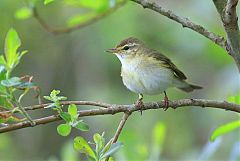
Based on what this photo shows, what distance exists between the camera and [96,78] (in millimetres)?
6137

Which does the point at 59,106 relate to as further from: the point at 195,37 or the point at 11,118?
the point at 195,37

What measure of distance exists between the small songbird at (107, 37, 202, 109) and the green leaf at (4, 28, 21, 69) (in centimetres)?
146

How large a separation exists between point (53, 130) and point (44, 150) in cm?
26

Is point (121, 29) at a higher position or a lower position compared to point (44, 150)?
higher

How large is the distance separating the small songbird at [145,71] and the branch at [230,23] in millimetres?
1498

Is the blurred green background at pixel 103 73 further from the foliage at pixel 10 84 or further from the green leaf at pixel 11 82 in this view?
the green leaf at pixel 11 82

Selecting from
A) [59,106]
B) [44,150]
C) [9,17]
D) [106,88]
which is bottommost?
[44,150]

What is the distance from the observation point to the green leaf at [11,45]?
6.08ft

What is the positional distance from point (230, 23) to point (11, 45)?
796 millimetres

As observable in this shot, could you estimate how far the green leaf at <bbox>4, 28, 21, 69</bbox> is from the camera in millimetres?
1855

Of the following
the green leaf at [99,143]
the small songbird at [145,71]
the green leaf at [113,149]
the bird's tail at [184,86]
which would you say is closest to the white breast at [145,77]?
the small songbird at [145,71]

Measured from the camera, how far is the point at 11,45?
191cm

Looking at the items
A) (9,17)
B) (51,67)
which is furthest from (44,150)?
(9,17)

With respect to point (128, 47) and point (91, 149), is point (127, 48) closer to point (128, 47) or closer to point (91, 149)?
point (128, 47)
